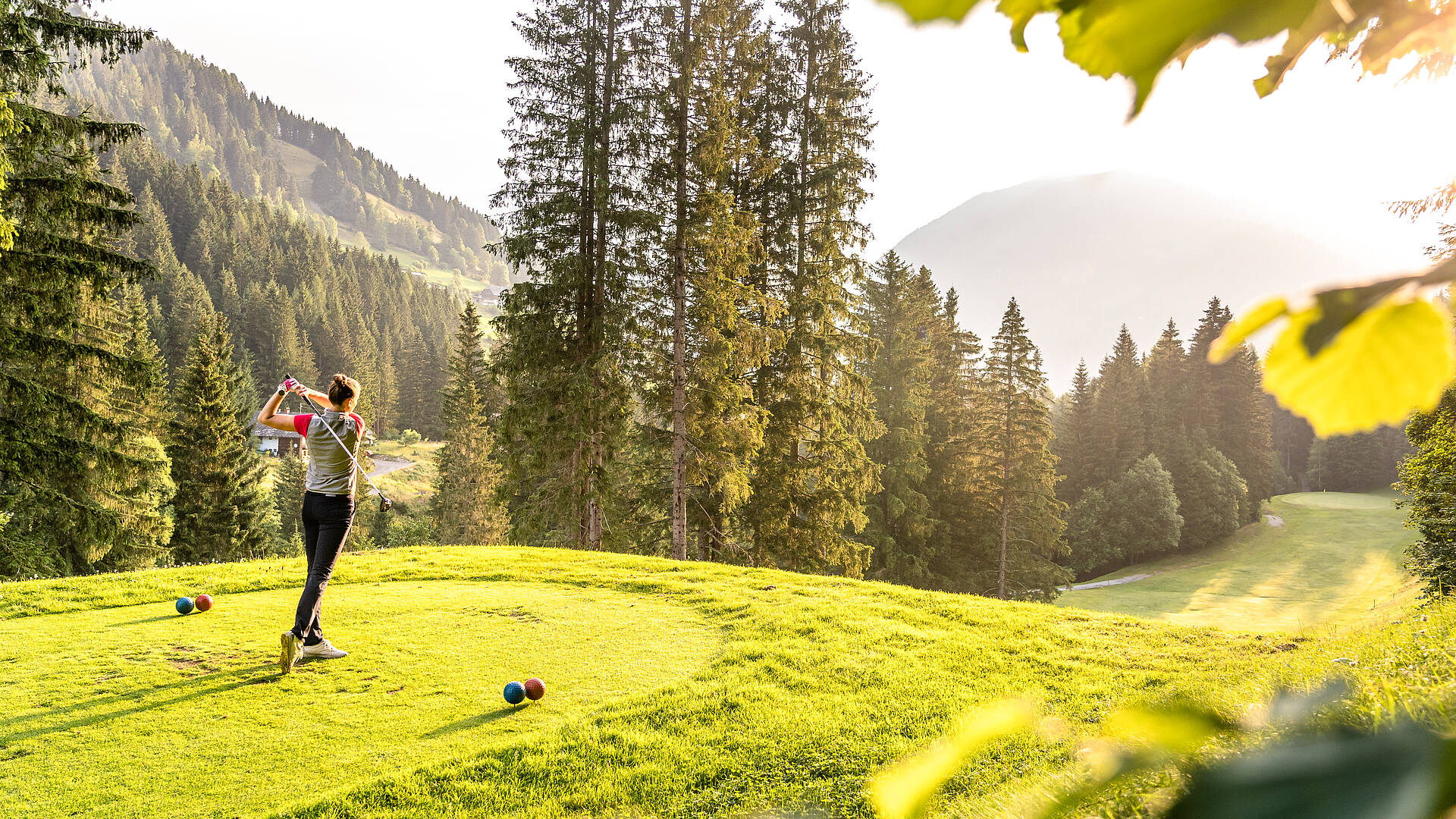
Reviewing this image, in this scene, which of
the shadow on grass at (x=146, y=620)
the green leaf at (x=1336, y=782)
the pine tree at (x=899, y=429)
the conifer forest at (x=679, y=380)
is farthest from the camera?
the pine tree at (x=899, y=429)

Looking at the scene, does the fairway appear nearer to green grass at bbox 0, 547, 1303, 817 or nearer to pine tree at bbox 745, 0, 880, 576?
green grass at bbox 0, 547, 1303, 817

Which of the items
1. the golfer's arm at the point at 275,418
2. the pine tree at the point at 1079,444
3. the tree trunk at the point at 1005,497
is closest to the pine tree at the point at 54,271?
the golfer's arm at the point at 275,418

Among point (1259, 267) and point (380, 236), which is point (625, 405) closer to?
point (380, 236)

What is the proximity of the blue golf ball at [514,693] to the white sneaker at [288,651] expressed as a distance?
66.3 inches

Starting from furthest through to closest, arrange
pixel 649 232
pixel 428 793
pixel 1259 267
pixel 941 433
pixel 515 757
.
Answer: pixel 1259 267 → pixel 941 433 → pixel 649 232 → pixel 515 757 → pixel 428 793

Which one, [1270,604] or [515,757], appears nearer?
[515,757]

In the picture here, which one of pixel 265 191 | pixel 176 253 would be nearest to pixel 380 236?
pixel 265 191

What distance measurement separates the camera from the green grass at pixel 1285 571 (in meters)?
22.5

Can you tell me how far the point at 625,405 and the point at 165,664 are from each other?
30.1 feet

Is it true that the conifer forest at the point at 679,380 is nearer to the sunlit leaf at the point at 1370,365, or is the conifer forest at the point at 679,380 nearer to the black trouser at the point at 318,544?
the sunlit leaf at the point at 1370,365

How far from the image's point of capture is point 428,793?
139 inches

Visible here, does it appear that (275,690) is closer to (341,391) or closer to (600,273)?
(341,391)

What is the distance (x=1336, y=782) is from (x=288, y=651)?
6.08 meters

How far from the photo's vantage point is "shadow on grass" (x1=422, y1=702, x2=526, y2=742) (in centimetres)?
428
